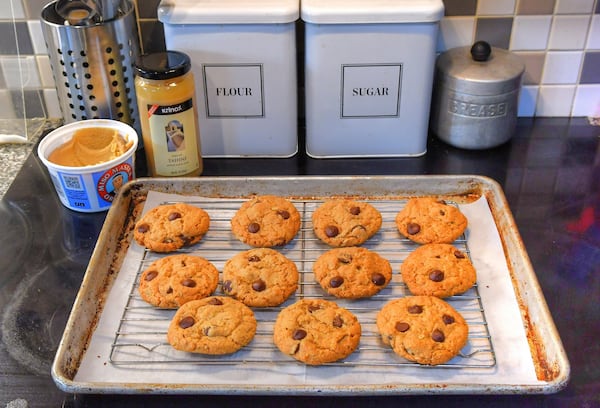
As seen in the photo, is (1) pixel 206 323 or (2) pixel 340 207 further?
(2) pixel 340 207

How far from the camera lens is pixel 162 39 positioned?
4.42ft

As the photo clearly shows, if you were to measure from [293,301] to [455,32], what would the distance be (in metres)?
0.71

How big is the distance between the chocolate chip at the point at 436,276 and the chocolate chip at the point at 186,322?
37 cm

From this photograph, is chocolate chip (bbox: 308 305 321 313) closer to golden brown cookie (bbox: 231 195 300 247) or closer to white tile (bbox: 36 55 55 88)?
golden brown cookie (bbox: 231 195 300 247)

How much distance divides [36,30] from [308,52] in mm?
593

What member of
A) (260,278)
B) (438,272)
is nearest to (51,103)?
(260,278)

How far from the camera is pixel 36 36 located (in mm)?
1354

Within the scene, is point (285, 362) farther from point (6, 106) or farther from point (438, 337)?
point (6, 106)

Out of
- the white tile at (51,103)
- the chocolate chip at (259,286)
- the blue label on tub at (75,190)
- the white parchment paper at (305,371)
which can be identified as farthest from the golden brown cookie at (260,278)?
the white tile at (51,103)

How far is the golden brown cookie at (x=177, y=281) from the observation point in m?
0.99

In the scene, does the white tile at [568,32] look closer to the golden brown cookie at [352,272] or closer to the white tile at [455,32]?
the white tile at [455,32]

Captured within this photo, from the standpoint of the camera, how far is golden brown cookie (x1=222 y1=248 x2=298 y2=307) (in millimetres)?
992

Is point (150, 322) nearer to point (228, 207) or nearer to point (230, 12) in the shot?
point (228, 207)

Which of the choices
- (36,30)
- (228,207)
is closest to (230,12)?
(228,207)
